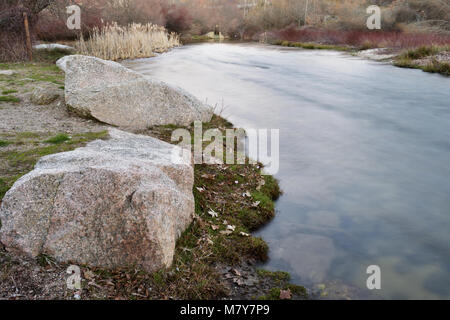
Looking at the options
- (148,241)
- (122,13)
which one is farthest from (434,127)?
(122,13)

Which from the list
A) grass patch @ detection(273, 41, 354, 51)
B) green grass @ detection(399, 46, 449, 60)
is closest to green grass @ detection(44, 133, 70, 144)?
green grass @ detection(399, 46, 449, 60)

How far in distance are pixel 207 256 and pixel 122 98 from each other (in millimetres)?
4833

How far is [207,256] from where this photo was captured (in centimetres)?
423

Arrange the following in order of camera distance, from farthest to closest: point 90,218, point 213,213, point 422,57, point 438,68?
point 422,57 → point 438,68 → point 213,213 → point 90,218

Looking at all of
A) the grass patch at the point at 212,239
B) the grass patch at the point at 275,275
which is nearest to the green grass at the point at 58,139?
the grass patch at the point at 212,239

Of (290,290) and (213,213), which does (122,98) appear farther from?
(290,290)

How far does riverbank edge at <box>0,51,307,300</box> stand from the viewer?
3.47 m

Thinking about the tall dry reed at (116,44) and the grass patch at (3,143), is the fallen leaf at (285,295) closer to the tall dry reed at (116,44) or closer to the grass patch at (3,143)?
the grass patch at (3,143)

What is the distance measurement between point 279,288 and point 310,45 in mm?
27487

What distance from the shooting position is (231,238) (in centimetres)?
476

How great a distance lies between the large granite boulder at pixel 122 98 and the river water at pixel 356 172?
243cm

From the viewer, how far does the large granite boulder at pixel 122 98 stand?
304 inches

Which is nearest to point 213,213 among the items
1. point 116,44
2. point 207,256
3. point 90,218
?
point 207,256

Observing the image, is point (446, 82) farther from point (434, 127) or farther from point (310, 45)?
point (310, 45)
